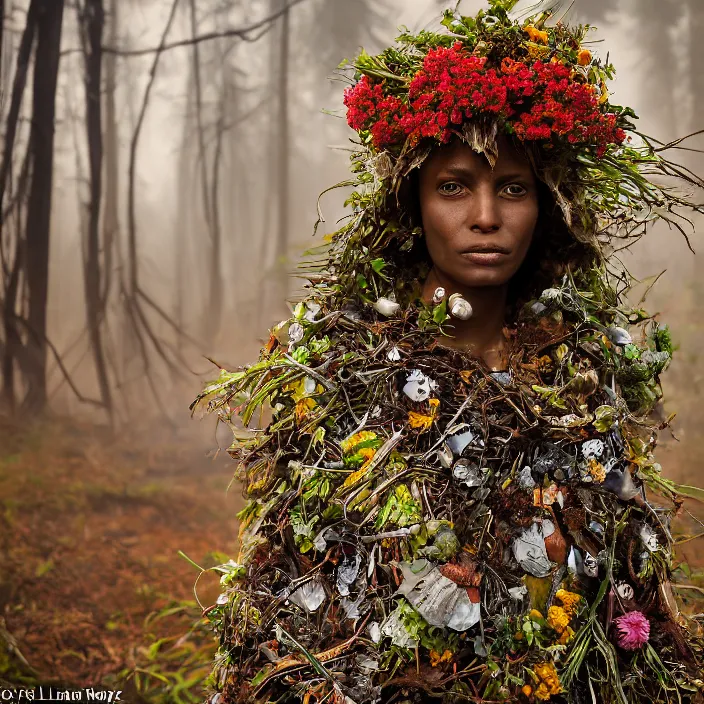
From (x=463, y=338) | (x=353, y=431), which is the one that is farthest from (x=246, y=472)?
(x=463, y=338)

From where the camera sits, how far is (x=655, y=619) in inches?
48.5

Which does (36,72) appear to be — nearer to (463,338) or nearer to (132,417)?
(132,417)

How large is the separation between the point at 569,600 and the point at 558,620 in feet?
0.12

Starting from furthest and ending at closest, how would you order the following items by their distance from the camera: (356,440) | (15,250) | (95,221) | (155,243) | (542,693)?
(155,243), (95,221), (15,250), (356,440), (542,693)

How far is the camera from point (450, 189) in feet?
4.18

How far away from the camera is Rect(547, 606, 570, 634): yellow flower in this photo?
115 centimetres

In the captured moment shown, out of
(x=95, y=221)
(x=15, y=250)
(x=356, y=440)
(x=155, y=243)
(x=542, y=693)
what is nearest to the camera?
(x=542, y=693)

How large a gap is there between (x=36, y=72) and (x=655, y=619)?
3.05m

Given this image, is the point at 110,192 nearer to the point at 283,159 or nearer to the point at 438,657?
the point at 283,159

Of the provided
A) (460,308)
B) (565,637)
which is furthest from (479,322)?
(565,637)

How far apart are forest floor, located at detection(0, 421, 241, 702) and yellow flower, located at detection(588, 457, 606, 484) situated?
1.61 metres

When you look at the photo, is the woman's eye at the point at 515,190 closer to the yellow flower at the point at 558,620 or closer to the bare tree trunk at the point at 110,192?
the yellow flower at the point at 558,620

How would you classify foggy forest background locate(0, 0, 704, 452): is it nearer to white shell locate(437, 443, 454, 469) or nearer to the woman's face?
the woman's face

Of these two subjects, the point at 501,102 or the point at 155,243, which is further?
the point at 155,243
